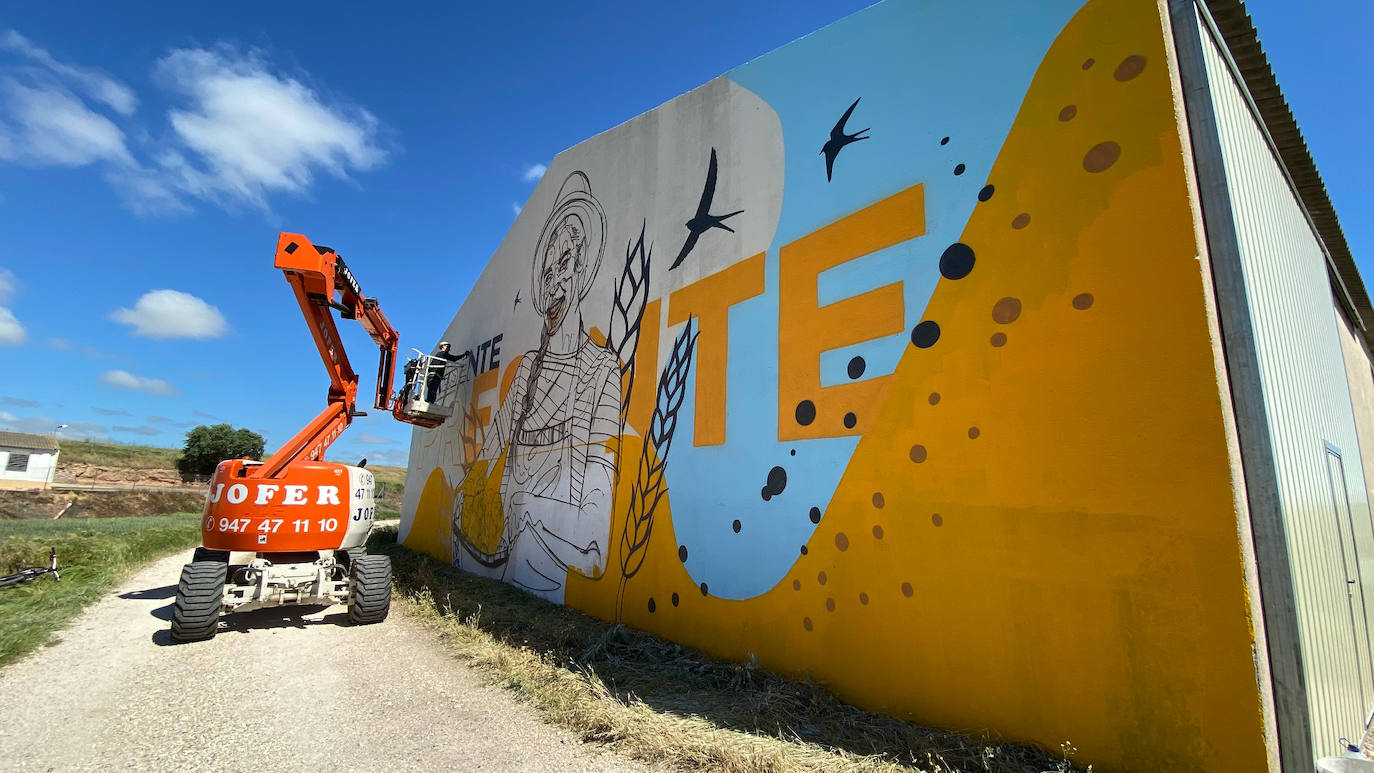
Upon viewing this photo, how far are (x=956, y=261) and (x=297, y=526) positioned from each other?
812cm

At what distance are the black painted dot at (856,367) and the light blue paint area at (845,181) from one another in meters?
0.07

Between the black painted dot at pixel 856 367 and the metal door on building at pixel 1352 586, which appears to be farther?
the black painted dot at pixel 856 367

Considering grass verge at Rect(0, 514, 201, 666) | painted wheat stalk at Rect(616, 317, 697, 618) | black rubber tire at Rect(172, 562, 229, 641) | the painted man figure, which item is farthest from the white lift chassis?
painted wheat stalk at Rect(616, 317, 697, 618)

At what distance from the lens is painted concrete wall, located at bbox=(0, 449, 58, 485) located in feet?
116

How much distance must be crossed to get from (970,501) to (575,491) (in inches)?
233

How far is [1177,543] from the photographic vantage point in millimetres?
3330

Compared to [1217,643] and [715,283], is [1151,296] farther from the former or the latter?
[715,283]

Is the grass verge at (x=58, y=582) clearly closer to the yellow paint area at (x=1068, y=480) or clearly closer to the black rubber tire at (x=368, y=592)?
the black rubber tire at (x=368, y=592)

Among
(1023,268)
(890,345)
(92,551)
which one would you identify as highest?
(1023,268)

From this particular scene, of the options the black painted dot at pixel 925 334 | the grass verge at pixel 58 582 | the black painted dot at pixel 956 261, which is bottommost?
the grass verge at pixel 58 582

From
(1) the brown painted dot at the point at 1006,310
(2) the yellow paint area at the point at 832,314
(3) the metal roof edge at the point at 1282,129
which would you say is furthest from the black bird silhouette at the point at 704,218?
(3) the metal roof edge at the point at 1282,129

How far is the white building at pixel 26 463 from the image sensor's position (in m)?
35.2

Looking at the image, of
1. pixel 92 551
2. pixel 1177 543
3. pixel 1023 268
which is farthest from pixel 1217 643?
pixel 92 551

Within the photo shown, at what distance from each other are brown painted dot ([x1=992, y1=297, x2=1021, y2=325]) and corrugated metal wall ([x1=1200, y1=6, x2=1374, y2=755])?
4.04ft
